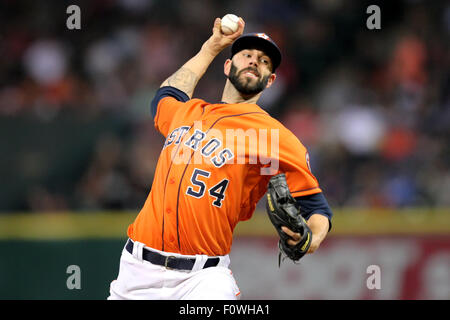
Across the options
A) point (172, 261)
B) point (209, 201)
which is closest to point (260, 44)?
point (209, 201)

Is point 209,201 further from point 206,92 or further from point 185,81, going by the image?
point 206,92

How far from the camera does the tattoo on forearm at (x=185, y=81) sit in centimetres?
418

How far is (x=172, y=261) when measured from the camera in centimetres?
358

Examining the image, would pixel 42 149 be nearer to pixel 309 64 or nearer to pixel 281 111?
pixel 281 111

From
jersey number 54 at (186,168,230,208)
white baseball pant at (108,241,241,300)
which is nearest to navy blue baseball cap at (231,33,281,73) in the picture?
jersey number 54 at (186,168,230,208)

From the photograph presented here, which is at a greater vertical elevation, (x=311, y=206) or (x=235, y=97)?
(x=235, y=97)

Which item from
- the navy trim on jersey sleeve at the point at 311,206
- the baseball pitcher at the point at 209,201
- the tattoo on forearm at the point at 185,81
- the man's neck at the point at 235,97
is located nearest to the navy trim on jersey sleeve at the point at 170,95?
the tattoo on forearm at the point at 185,81

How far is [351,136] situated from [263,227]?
1.64 meters

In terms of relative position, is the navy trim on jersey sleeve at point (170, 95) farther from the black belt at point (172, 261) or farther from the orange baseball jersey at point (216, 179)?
the black belt at point (172, 261)

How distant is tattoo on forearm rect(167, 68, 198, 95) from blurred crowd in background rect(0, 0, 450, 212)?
2.91 metres

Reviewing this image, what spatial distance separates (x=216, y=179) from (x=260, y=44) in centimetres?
85

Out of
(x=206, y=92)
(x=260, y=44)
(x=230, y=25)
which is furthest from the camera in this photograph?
(x=206, y=92)

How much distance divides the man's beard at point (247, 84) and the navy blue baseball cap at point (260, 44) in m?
0.14

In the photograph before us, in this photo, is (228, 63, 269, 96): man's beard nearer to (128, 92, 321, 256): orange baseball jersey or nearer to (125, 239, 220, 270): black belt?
(128, 92, 321, 256): orange baseball jersey
